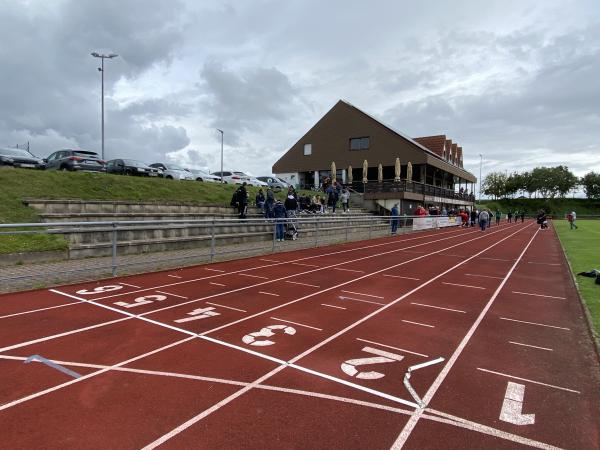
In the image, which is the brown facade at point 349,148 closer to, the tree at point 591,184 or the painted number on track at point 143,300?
the painted number on track at point 143,300

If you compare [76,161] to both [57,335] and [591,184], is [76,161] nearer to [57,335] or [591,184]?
[57,335]

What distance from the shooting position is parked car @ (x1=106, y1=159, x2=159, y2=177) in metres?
22.3

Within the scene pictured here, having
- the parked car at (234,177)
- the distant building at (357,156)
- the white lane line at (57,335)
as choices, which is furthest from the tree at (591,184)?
the white lane line at (57,335)

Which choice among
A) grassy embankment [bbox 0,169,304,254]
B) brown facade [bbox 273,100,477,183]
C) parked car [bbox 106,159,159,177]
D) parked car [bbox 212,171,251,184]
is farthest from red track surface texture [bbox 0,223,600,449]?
brown facade [bbox 273,100,477,183]

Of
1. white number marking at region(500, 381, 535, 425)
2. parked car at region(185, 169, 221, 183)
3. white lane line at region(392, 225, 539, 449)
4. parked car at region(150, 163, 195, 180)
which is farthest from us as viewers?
parked car at region(185, 169, 221, 183)

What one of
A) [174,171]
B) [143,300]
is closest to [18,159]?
[174,171]

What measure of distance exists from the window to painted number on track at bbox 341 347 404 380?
40.4 meters

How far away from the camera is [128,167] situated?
22250 mm

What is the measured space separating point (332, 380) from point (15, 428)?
2651 millimetres

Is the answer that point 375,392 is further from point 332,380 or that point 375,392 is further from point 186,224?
point 186,224

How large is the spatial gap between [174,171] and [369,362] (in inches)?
983

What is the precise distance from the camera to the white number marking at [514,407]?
11.0ft

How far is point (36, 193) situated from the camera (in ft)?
44.1

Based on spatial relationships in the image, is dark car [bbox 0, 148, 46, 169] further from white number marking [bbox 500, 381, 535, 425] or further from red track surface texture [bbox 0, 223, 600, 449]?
white number marking [bbox 500, 381, 535, 425]
